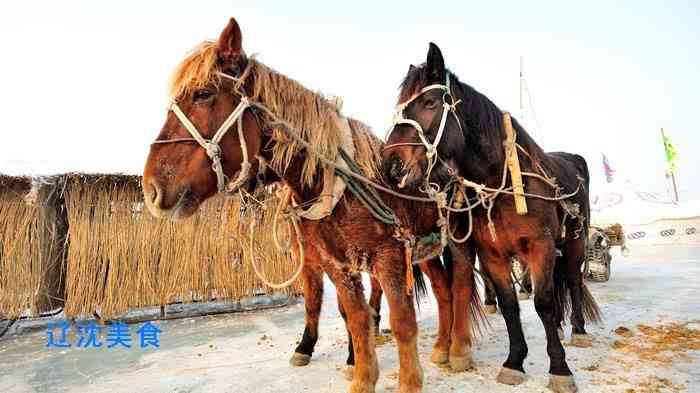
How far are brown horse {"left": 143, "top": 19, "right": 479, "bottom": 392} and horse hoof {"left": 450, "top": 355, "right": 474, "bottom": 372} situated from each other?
857 millimetres

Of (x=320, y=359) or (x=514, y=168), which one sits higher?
(x=514, y=168)

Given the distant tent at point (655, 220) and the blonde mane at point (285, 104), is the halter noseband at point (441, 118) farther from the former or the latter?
the distant tent at point (655, 220)

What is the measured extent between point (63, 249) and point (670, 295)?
9.23 meters

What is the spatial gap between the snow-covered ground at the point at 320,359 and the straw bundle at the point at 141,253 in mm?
618

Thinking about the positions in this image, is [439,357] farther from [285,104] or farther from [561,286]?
[285,104]

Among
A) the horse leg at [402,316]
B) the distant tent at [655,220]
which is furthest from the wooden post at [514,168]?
the distant tent at [655,220]

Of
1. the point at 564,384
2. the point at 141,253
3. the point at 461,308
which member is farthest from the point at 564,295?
the point at 141,253

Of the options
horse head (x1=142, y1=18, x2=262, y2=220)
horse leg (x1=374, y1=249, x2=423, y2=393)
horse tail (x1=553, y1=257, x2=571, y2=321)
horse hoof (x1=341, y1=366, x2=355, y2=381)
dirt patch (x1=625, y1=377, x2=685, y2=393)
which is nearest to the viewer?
horse head (x1=142, y1=18, x2=262, y2=220)

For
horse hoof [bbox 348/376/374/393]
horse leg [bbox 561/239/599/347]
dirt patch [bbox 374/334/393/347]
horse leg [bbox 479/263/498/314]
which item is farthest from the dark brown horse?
horse leg [bbox 479/263/498/314]

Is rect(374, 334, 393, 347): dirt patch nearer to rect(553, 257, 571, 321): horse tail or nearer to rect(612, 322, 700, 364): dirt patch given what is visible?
rect(553, 257, 571, 321): horse tail

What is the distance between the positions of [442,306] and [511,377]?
31.2 inches

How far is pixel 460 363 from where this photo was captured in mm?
3102

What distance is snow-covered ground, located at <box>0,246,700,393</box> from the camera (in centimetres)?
290

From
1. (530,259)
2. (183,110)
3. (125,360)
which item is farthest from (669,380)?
(125,360)
